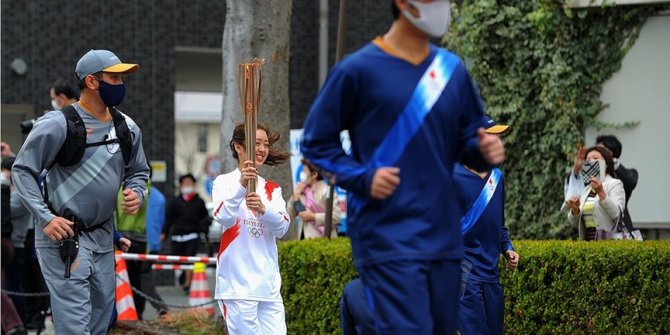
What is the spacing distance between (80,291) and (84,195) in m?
0.56

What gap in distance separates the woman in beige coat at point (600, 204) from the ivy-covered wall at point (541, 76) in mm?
3089

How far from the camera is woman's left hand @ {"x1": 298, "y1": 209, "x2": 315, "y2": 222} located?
13.4 metres

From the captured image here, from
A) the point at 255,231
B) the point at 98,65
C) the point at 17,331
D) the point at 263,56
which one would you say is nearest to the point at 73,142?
the point at 98,65

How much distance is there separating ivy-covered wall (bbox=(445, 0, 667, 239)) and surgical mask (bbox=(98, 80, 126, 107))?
7.88 m

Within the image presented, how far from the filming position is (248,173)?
7.47 meters

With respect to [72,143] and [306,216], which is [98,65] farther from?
[306,216]

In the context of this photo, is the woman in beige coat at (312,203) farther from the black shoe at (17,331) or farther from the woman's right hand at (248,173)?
the woman's right hand at (248,173)

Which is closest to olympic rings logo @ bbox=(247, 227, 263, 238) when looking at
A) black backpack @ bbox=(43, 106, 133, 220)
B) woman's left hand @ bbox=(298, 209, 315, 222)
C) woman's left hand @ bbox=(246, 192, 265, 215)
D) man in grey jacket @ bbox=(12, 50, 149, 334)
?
woman's left hand @ bbox=(246, 192, 265, 215)

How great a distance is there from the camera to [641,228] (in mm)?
13953

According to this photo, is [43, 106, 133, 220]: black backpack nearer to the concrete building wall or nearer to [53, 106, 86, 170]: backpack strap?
[53, 106, 86, 170]: backpack strap

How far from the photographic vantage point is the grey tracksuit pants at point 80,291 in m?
7.14

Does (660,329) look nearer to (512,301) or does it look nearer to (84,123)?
(512,301)

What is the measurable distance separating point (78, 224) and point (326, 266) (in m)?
3.48

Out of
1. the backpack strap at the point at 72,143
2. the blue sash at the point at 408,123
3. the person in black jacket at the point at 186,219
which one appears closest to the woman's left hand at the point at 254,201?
the backpack strap at the point at 72,143
